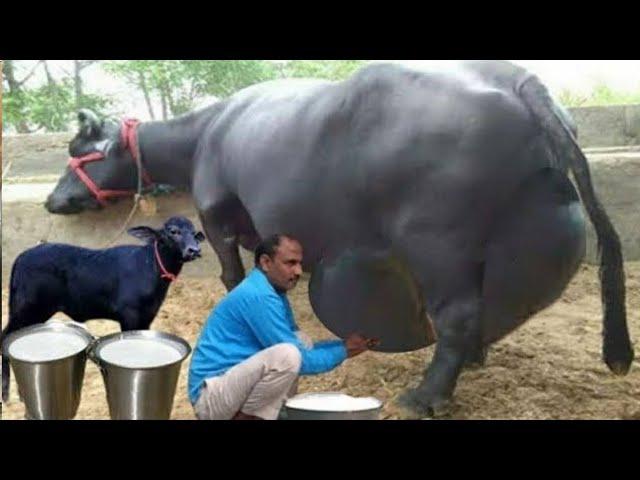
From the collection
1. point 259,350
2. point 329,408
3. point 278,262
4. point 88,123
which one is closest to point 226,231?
point 88,123

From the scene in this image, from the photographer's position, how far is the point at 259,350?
2.96m

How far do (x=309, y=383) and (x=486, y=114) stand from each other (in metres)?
1.49

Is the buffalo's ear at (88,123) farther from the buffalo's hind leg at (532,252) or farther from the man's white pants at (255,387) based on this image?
the buffalo's hind leg at (532,252)

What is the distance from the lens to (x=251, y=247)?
13.5 ft

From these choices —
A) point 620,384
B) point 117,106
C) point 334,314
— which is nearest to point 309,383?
point 334,314

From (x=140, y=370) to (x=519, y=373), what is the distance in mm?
1711

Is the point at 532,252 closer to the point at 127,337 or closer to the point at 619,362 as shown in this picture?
the point at 619,362

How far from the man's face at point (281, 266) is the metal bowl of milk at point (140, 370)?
54 cm

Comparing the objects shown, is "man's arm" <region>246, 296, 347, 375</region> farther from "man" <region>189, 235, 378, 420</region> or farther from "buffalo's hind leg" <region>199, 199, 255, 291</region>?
"buffalo's hind leg" <region>199, 199, 255, 291</region>

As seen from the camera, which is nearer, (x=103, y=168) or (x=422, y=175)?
(x=422, y=175)

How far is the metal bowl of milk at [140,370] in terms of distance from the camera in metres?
3.17

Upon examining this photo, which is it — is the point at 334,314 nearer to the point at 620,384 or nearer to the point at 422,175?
the point at 422,175

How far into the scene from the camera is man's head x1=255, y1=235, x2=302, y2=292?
3.02 meters

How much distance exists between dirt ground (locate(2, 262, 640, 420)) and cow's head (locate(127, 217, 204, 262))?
19.0 inches
